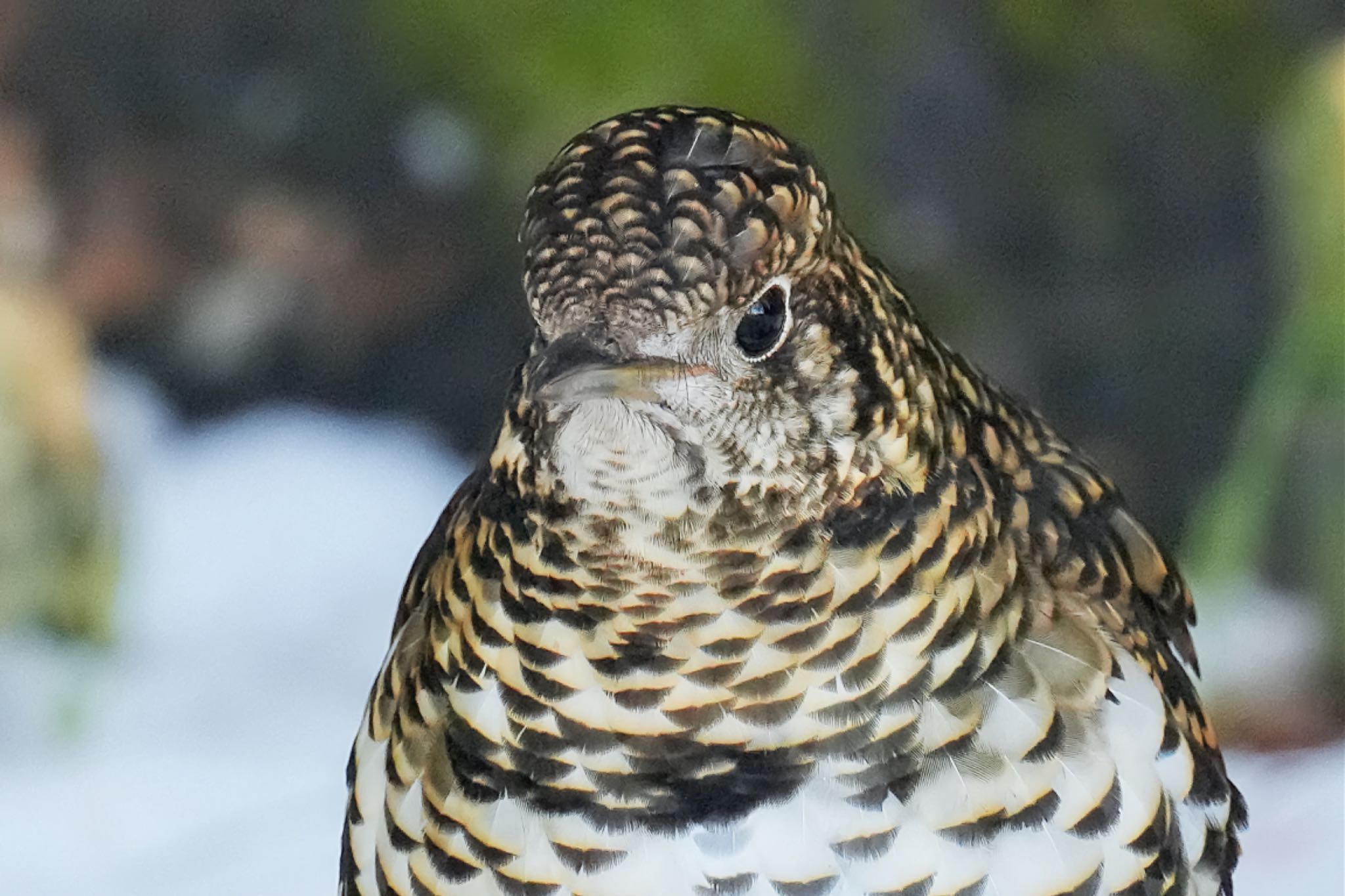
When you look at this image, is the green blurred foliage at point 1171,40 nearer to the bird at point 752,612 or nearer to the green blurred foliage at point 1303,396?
the green blurred foliage at point 1303,396

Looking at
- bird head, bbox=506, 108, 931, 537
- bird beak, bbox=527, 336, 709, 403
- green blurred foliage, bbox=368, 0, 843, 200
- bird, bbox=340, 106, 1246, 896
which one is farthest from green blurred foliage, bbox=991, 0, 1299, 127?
bird beak, bbox=527, 336, 709, 403

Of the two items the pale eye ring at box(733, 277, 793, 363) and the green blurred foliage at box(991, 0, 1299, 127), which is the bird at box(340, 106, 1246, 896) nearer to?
the pale eye ring at box(733, 277, 793, 363)

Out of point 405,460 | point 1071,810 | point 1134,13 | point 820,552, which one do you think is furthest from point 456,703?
point 1134,13

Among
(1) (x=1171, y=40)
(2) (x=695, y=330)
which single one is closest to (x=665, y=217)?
(2) (x=695, y=330)

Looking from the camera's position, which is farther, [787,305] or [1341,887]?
[1341,887]

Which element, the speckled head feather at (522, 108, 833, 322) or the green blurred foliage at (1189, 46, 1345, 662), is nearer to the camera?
the speckled head feather at (522, 108, 833, 322)

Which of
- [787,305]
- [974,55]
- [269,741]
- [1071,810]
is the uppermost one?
[974,55]

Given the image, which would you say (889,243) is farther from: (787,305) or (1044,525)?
(787,305)

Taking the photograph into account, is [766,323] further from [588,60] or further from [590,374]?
[588,60]
